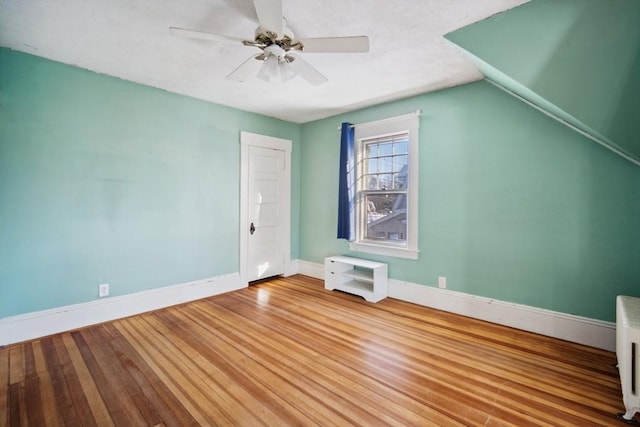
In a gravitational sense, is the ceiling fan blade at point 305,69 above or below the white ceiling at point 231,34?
below

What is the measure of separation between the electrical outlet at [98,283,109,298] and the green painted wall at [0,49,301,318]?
0.14 feet

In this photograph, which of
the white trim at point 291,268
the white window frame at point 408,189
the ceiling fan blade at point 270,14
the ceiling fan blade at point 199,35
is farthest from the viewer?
the white trim at point 291,268

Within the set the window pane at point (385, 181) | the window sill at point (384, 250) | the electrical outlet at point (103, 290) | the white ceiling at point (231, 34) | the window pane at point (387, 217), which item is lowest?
the electrical outlet at point (103, 290)

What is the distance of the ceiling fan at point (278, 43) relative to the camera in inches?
66.2

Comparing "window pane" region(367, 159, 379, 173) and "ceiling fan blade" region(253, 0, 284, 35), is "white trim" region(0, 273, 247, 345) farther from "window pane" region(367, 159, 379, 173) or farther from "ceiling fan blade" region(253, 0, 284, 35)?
"ceiling fan blade" region(253, 0, 284, 35)

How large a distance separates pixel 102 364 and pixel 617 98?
13.2ft

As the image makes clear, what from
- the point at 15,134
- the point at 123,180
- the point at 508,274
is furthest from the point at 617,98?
the point at 15,134

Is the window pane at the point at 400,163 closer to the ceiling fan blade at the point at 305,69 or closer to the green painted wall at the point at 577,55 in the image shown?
the green painted wall at the point at 577,55

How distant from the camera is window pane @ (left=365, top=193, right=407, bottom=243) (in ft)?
12.1

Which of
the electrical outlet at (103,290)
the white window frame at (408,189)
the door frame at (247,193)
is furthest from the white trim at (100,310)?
the white window frame at (408,189)

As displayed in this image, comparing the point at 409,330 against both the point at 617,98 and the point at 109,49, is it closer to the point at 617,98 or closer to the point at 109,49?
the point at 617,98

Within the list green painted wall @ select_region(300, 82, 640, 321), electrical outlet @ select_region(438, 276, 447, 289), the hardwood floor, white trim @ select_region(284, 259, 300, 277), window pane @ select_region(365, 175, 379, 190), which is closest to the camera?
the hardwood floor

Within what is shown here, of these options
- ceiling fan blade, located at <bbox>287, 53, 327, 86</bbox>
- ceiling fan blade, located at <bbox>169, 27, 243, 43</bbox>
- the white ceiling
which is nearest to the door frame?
the white ceiling

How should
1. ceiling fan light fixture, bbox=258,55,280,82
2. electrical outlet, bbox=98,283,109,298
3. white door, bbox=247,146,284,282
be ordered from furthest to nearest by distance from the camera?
1. white door, bbox=247,146,284,282
2. electrical outlet, bbox=98,283,109,298
3. ceiling fan light fixture, bbox=258,55,280,82
